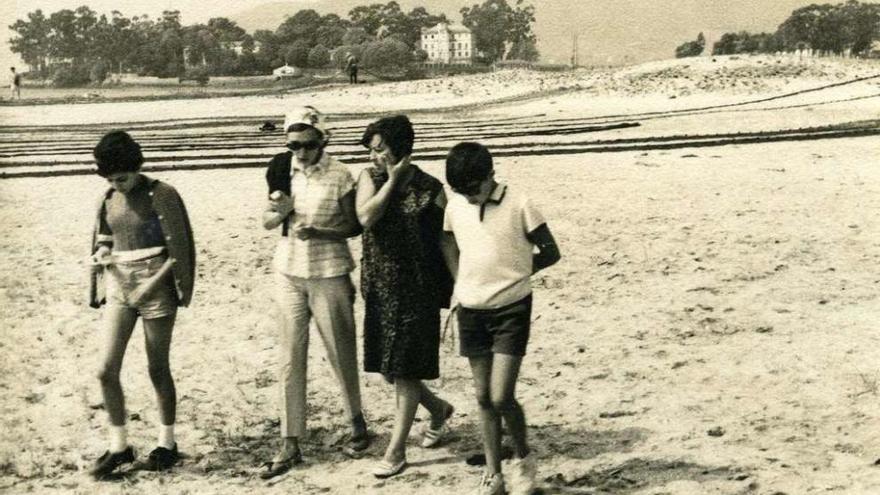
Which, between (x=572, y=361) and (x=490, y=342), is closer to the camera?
(x=490, y=342)

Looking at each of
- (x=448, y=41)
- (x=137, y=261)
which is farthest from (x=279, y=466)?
(x=448, y=41)

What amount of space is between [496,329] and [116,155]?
1980 millimetres

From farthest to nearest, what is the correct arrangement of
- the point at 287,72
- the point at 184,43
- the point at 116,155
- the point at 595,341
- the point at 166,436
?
the point at 184,43
the point at 287,72
the point at 595,341
the point at 166,436
the point at 116,155

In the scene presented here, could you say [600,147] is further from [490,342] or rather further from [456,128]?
[490,342]

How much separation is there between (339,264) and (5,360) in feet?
10.7

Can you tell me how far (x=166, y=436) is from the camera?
5.00 m

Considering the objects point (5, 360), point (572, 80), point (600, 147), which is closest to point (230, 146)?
point (600, 147)

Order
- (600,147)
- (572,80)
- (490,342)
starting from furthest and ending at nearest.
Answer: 1. (572,80)
2. (600,147)
3. (490,342)

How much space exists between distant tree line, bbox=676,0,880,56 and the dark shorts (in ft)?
252

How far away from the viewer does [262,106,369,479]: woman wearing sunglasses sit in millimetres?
4730

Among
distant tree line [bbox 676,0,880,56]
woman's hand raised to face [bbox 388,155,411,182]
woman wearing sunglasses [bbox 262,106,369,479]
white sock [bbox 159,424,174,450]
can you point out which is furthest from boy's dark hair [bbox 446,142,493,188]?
distant tree line [bbox 676,0,880,56]

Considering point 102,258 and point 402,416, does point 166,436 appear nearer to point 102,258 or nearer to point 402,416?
point 102,258

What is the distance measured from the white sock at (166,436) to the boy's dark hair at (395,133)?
1824 millimetres

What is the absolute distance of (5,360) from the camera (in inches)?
267
